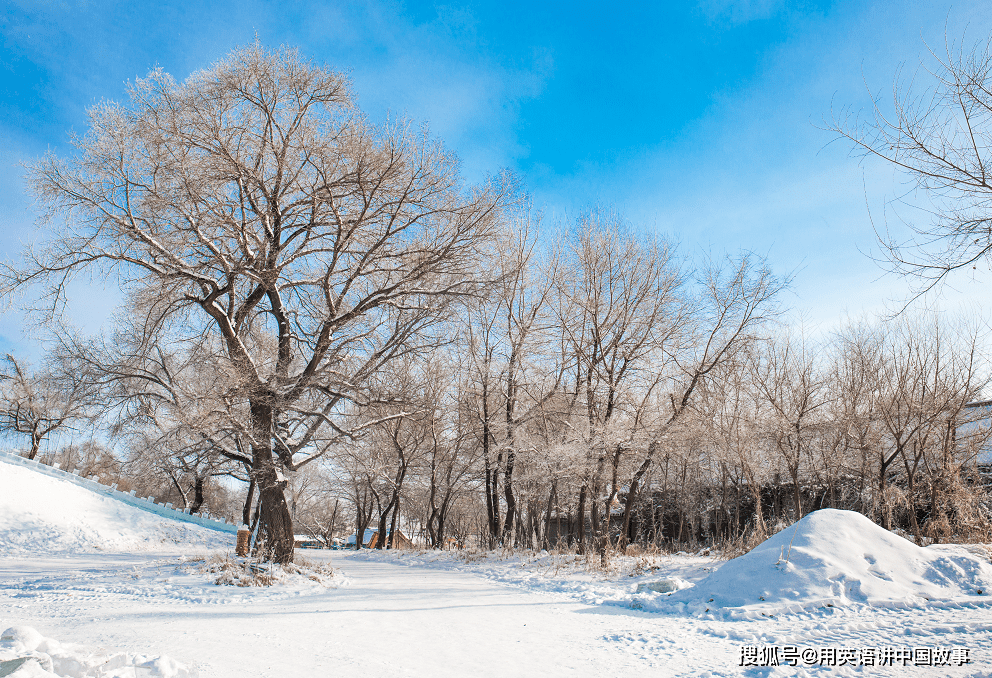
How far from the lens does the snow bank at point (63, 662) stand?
3561 millimetres

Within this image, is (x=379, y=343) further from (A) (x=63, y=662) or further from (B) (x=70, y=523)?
(B) (x=70, y=523)

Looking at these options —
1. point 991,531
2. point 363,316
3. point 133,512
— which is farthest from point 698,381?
point 133,512

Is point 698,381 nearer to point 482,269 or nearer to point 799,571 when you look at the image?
point 482,269

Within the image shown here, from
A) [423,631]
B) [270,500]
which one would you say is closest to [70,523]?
[270,500]

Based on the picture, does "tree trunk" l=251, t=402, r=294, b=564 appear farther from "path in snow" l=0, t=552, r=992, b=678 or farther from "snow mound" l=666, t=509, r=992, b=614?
"snow mound" l=666, t=509, r=992, b=614

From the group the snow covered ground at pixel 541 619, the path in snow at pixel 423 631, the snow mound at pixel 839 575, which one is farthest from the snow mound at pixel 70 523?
the snow mound at pixel 839 575

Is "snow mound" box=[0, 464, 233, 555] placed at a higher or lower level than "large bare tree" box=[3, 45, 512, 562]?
lower

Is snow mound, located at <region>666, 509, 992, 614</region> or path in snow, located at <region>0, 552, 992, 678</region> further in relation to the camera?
snow mound, located at <region>666, 509, 992, 614</region>

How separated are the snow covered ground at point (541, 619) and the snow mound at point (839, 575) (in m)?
0.02

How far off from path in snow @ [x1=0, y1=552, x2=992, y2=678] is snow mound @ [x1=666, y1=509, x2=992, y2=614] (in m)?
0.45

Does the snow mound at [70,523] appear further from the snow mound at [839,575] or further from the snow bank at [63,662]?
the snow mound at [839,575]

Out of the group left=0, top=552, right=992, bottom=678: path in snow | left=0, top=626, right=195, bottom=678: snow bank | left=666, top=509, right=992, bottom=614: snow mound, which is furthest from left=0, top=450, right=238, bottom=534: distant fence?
left=666, top=509, right=992, bottom=614: snow mound

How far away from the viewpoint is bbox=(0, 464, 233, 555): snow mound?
16.8 m

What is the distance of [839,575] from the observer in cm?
714
